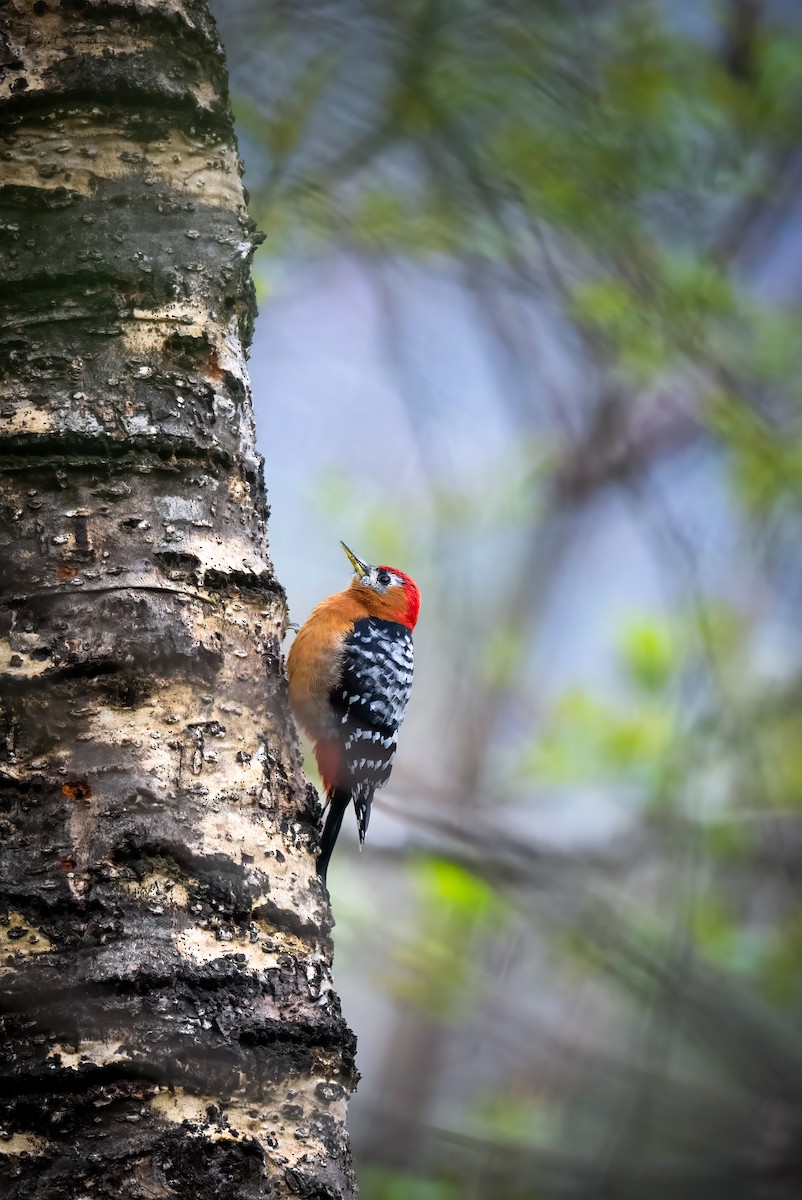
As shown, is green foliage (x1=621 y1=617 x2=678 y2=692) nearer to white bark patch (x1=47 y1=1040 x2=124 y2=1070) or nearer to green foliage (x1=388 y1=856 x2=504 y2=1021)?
green foliage (x1=388 y1=856 x2=504 y2=1021)

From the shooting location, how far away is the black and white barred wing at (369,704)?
3.97m

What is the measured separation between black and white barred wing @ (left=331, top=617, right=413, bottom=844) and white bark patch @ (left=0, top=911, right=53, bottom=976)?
2260mm

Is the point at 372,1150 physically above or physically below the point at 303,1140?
below

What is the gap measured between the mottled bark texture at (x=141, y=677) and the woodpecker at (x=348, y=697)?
179 cm

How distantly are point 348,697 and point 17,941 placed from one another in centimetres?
251

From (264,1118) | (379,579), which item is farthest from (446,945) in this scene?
(264,1118)

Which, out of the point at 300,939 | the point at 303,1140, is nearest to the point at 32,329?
the point at 300,939

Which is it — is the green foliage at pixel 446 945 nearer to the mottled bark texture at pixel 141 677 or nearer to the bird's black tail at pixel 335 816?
the bird's black tail at pixel 335 816

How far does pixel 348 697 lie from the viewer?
4.14m

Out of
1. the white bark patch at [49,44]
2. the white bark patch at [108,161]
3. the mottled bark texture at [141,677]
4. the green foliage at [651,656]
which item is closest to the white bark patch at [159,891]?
the mottled bark texture at [141,677]

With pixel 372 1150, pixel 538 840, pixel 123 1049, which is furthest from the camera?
pixel 538 840

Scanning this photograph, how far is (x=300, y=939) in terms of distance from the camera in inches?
74.7

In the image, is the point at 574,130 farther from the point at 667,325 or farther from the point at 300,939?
the point at 300,939

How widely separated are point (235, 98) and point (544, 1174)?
4717 mm
